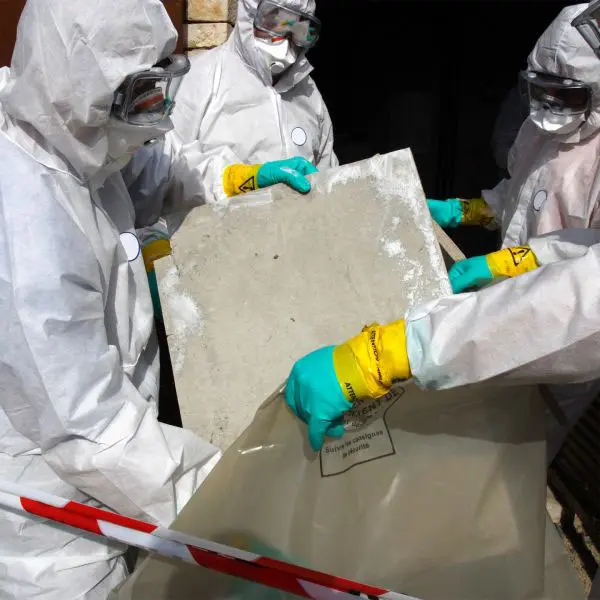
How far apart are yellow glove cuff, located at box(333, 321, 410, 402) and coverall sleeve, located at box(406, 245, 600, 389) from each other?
0.11ft

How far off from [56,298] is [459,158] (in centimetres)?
476

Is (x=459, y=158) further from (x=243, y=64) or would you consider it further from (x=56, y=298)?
(x=56, y=298)

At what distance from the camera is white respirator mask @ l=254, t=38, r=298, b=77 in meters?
2.75

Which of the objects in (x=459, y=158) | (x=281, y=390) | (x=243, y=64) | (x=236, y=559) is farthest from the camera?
(x=459, y=158)

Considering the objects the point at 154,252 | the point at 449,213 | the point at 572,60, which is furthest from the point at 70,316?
the point at 449,213

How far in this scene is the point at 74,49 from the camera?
1.29 metres

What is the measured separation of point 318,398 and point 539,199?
4.55 ft

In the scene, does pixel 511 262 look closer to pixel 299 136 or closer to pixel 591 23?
pixel 591 23

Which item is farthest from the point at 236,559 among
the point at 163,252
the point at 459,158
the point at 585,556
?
the point at 459,158

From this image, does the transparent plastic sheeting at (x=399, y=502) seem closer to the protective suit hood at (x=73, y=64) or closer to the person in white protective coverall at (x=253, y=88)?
the protective suit hood at (x=73, y=64)

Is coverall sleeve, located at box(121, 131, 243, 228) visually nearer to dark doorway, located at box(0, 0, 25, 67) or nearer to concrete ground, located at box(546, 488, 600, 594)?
dark doorway, located at box(0, 0, 25, 67)

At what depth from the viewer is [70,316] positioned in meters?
1.26

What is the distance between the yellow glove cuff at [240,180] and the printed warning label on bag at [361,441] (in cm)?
112

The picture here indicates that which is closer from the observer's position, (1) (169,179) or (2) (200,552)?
(2) (200,552)
